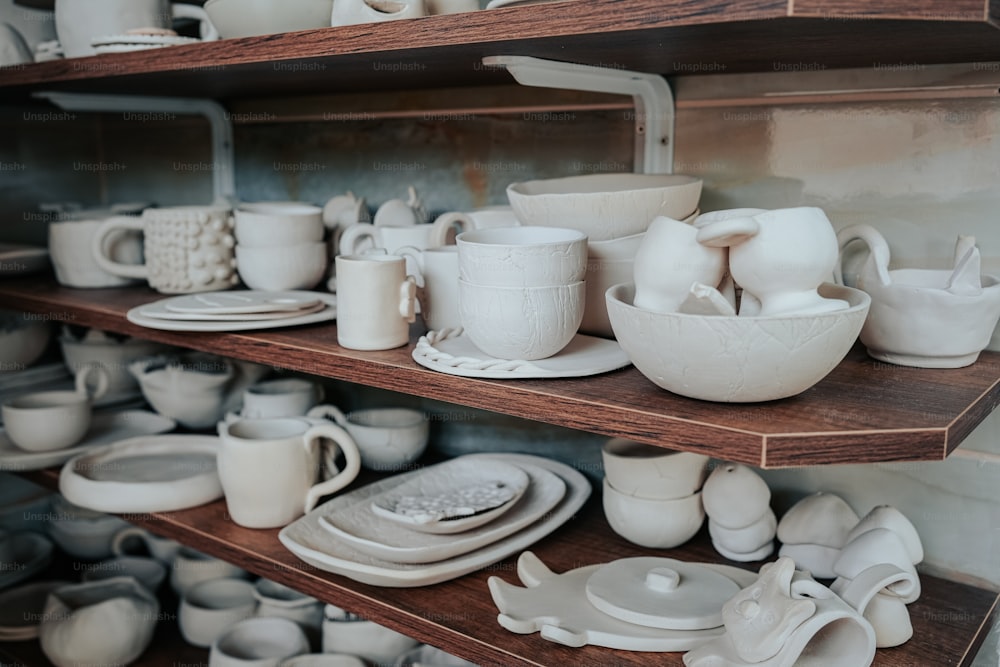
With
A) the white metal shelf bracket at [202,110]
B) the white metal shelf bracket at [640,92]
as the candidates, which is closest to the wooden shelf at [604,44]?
the white metal shelf bracket at [640,92]

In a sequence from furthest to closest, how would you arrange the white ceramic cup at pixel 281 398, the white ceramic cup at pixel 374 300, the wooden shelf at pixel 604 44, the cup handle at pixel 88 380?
the cup handle at pixel 88 380
the white ceramic cup at pixel 281 398
the white ceramic cup at pixel 374 300
the wooden shelf at pixel 604 44

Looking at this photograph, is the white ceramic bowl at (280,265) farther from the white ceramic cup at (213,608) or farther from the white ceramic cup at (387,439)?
the white ceramic cup at (213,608)

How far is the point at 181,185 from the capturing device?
1.76m

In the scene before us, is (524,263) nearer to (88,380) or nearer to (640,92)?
(640,92)

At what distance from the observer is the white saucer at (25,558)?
1605 mm

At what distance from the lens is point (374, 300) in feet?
3.12

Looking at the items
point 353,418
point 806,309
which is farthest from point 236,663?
point 806,309

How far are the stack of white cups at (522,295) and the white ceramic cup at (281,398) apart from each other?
55 centimetres

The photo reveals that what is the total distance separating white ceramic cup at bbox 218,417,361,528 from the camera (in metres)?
1.12

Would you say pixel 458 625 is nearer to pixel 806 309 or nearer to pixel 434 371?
pixel 434 371

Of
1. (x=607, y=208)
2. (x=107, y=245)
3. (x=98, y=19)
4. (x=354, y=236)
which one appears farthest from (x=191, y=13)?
(x=607, y=208)

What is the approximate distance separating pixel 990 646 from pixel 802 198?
0.55 m

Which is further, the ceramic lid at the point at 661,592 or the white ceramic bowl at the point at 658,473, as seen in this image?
the white ceramic bowl at the point at 658,473

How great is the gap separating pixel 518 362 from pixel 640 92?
41 cm
